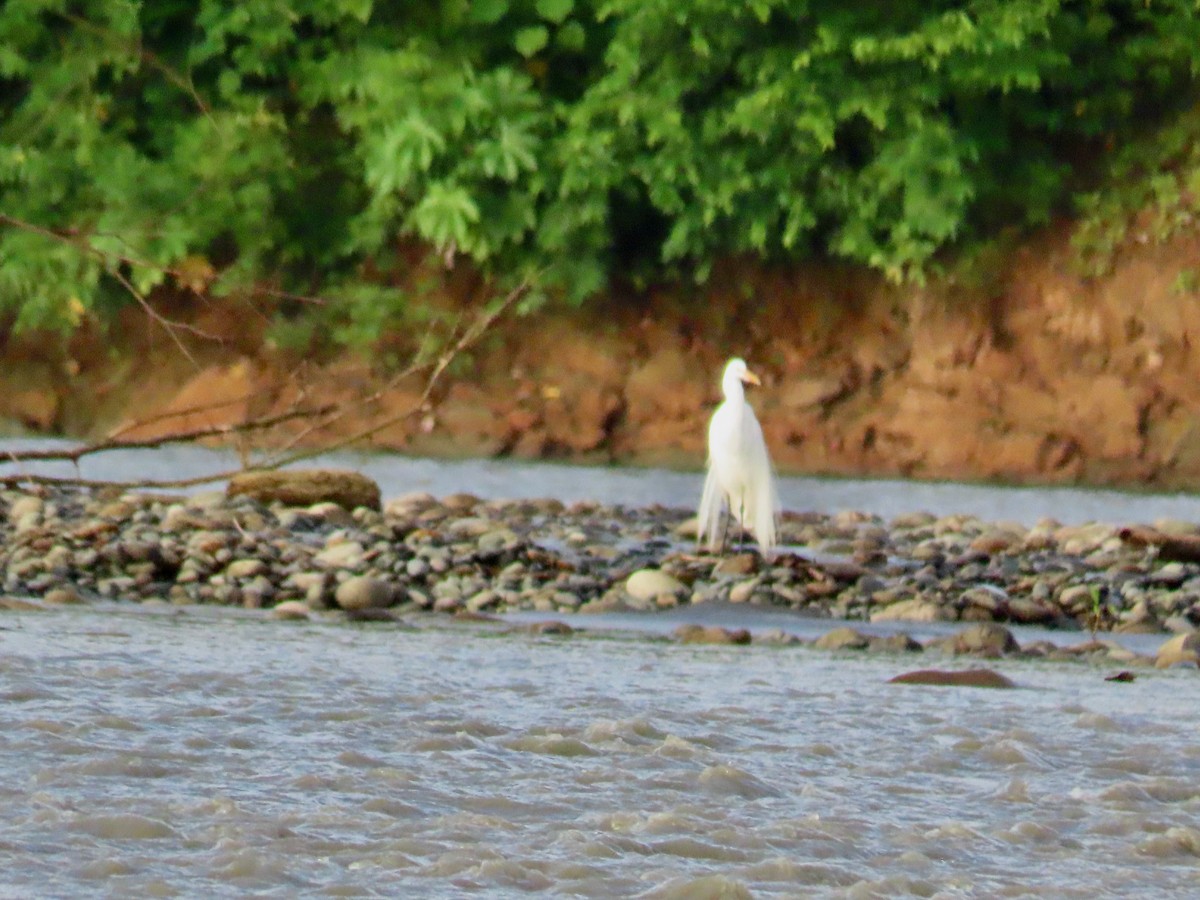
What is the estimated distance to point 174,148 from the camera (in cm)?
1371

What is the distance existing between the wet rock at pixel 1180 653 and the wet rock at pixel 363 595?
6.93ft

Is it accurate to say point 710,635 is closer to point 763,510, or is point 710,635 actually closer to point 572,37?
point 763,510

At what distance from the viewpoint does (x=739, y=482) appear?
8492 mm

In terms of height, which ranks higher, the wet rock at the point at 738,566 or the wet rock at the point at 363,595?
the wet rock at the point at 738,566

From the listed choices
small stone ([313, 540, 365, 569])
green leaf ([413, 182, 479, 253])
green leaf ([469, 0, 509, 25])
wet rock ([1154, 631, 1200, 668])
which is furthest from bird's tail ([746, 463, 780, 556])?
green leaf ([469, 0, 509, 25])

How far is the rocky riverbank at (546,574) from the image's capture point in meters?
5.57

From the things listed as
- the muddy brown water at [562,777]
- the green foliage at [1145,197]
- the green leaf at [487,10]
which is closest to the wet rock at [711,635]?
the muddy brown water at [562,777]

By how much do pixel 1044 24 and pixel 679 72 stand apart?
90.9 inches

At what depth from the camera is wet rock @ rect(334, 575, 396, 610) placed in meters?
5.52

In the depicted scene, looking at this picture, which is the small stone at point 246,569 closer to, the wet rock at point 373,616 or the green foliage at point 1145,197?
the wet rock at point 373,616

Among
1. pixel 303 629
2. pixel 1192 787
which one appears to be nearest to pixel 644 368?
pixel 303 629

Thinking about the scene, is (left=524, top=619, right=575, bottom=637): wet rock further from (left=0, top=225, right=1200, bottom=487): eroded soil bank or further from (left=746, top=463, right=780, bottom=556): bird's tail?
(left=0, top=225, right=1200, bottom=487): eroded soil bank

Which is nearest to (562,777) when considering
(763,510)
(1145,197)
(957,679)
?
(957,679)

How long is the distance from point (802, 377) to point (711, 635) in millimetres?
8483
